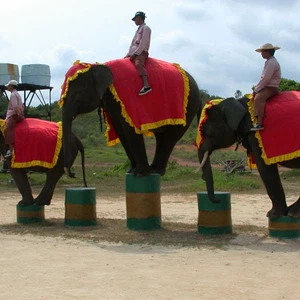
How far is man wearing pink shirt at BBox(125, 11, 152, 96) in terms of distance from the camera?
8562mm

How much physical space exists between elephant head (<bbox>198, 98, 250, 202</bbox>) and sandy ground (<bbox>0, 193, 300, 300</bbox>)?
3.70ft

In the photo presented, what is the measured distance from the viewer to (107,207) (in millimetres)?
12812

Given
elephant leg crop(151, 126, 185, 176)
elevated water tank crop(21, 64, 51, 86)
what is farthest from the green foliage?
elephant leg crop(151, 126, 185, 176)

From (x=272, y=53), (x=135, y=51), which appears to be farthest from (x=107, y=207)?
(x=272, y=53)

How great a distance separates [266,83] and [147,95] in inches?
68.4

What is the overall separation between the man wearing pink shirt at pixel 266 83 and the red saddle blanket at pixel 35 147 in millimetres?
3519

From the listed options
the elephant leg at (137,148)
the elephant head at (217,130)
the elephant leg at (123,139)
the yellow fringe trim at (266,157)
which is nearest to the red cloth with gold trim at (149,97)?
the elephant leg at (137,148)

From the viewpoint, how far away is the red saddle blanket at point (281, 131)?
25.3 feet

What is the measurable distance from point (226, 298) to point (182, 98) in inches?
173

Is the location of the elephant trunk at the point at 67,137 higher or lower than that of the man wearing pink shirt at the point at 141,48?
lower

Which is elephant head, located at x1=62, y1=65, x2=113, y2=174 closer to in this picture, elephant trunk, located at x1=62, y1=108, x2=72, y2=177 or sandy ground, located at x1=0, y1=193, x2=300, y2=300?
elephant trunk, located at x1=62, y1=108, x2=72, y2=177

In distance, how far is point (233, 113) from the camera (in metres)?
8.33

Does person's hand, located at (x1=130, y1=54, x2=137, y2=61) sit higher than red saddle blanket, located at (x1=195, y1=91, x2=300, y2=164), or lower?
higher

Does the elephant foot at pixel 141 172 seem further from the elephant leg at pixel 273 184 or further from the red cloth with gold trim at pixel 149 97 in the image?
the elephant leg at pixel 273 184
